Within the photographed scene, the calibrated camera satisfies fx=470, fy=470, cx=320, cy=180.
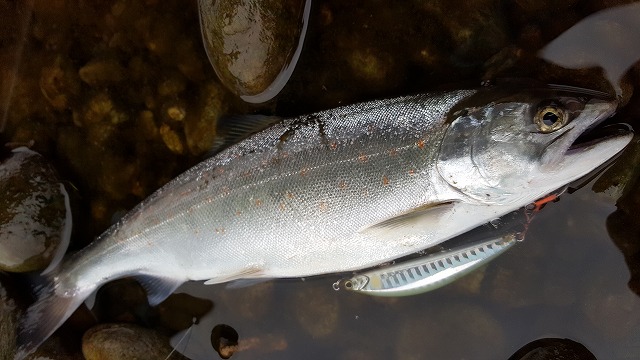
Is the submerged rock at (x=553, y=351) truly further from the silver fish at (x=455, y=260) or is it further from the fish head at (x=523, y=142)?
the fish head at (x=523, y=142)

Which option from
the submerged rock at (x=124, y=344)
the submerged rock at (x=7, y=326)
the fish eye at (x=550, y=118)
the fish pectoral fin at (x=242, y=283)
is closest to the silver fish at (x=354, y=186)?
the fish eye at (x=550, y=118)

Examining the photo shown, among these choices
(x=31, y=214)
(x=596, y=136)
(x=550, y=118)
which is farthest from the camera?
(x=31, y=214)

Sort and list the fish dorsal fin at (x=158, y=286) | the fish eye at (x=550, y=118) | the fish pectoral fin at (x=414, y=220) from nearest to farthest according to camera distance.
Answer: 1. the fish eye at (x=550, y=118)
2. the fish pectoral fin at (x=414, y=220)
3. the fish dorsal fin at (x=158, y=286)

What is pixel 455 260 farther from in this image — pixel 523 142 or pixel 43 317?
pixel 43 317

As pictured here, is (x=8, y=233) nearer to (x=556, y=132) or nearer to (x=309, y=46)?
(x=309, y=46)

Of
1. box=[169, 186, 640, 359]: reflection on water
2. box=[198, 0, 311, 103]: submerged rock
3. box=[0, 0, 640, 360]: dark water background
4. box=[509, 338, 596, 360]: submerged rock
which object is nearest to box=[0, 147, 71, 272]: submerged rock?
box=[0, 0, 640, 360]: dark water background

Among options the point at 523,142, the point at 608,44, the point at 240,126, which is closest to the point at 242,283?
the point at 240,126

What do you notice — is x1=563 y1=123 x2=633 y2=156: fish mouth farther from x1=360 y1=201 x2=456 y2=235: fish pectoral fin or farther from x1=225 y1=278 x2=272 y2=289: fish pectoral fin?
x1=225 y1=278 x2=272 y2=289: fish pectoral fin
